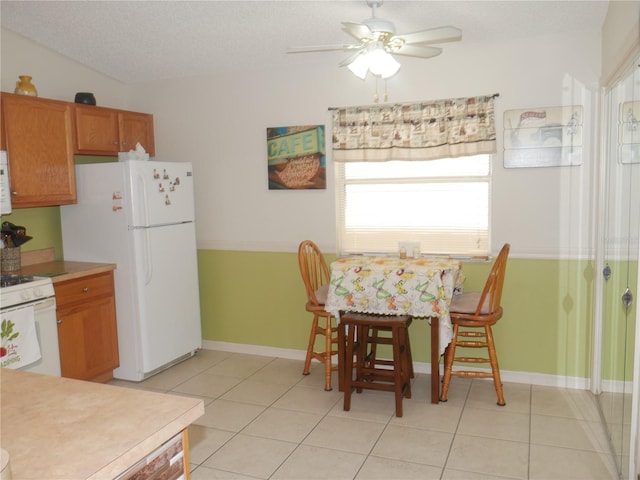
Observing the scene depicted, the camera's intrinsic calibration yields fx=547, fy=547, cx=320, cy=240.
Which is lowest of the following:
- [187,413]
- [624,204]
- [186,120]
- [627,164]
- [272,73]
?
[187,413]

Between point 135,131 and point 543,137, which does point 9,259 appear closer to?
point 135,131

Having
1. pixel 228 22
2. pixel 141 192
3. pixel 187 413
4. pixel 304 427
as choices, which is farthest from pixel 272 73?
pixel 187 413

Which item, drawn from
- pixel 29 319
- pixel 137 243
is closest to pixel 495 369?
pixel 137 243

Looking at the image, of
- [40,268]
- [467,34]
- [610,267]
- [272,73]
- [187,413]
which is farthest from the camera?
[272,73]

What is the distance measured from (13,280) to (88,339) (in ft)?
2.21

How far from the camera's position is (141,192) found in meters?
3.93

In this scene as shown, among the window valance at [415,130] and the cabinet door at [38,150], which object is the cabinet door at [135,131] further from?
the window valance at [415,130]

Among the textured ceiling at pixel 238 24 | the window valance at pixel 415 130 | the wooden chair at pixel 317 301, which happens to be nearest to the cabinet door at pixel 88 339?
the wooden chair at pixel 317 301

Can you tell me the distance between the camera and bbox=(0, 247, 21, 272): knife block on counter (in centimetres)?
359

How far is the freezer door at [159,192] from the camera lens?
3.89 m

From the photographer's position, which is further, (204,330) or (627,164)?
(204,330)

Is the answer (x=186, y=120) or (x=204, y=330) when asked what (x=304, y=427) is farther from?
(x=186, y=120)

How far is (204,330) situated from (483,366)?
2.38 m

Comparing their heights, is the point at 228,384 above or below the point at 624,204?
below
